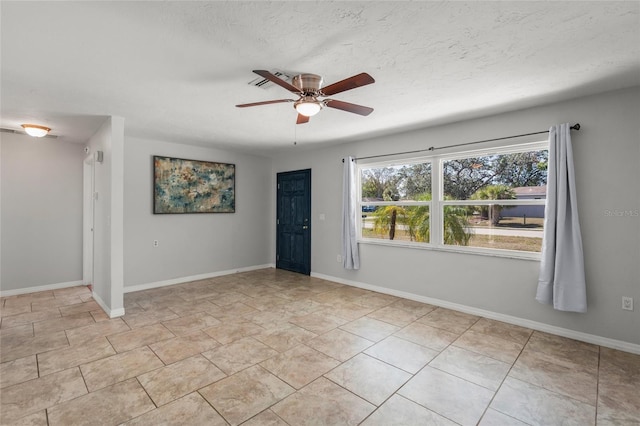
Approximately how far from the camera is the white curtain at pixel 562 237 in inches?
118

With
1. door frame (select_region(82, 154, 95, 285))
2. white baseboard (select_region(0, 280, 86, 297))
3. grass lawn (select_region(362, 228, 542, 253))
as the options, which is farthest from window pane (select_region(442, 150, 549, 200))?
white baseboard (select_region(0, 280, 86, 297))

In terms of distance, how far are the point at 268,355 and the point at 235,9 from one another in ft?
8.70

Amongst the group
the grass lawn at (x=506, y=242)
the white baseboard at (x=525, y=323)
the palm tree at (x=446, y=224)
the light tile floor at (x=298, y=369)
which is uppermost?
the palm tree at (x=446, y=224)

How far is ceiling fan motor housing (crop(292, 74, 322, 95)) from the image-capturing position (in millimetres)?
2481

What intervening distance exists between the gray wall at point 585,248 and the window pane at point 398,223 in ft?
0.76

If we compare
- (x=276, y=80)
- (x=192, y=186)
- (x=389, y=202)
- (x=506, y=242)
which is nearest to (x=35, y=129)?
(x=192, y=186)

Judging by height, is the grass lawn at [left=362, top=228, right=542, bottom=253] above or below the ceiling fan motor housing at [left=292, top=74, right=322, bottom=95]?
below

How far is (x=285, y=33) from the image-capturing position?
195 centimetres

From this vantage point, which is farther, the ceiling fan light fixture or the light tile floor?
the ceiling fan light fixture

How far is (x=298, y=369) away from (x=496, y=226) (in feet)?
9.40

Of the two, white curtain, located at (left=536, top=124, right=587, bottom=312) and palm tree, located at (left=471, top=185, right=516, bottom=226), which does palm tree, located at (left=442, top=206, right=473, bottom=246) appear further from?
white curtain, located at (left=536, top=124, right=587, bottom=312)

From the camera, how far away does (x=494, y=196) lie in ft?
12.3

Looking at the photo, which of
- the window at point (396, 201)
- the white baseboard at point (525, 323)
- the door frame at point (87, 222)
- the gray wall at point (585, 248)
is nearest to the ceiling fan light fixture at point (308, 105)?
the gray wall at point (585, 248)

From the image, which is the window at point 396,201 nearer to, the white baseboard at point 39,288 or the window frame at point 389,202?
the window frame at point 389,202
